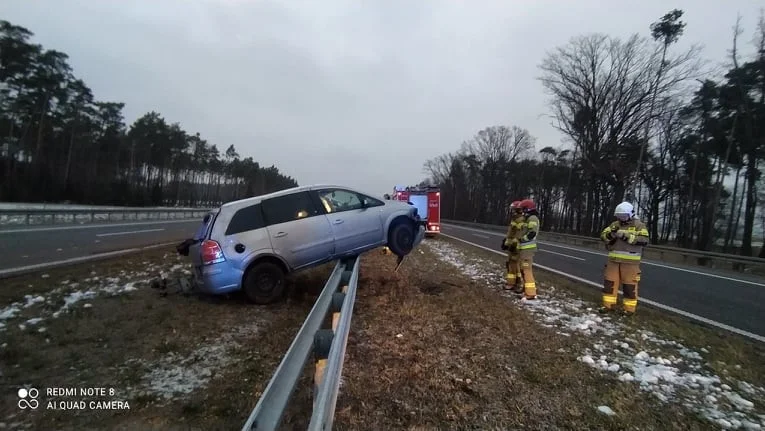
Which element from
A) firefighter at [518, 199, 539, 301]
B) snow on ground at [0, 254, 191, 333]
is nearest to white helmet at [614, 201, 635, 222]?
firefighter at [518, 199, 539, 301]

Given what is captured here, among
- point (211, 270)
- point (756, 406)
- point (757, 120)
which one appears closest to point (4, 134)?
point (211, 270)

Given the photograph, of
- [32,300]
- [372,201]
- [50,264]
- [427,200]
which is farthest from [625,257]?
[427,200]

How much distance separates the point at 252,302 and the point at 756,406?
6.02m

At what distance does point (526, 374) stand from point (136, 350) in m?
4.17

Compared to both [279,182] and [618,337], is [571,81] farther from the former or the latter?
[279,182]

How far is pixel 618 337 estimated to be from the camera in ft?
16.2

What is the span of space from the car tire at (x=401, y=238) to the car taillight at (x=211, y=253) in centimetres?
285

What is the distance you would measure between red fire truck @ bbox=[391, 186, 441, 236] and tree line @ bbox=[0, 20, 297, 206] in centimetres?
3526

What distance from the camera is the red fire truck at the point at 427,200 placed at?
73.1 ft

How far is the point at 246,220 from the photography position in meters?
6.28

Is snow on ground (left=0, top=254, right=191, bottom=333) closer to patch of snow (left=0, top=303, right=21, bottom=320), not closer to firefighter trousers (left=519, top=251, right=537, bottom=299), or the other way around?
patch of snow (left=0, top=303, right=21, bottom=320)

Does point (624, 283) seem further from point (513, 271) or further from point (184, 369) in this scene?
point (184, 369)

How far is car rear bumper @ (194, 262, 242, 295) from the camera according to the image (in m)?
5.93

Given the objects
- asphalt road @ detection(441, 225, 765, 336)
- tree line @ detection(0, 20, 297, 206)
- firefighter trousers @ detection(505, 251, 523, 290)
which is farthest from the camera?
tree line @ detection(0, 20, 297, 206)
